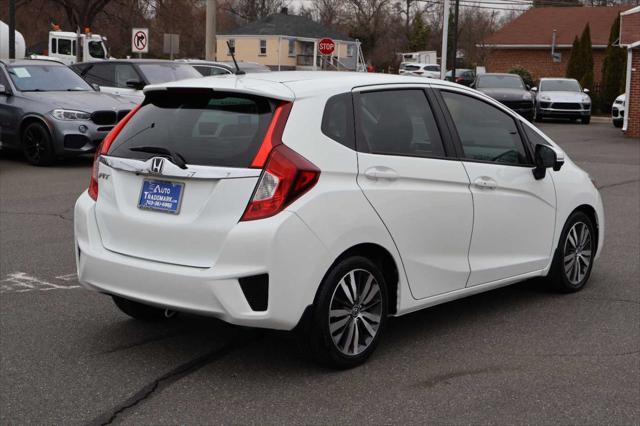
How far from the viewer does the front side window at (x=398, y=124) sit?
523cm

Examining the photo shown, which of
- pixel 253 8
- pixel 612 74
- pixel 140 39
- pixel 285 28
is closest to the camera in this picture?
pixel 140 39

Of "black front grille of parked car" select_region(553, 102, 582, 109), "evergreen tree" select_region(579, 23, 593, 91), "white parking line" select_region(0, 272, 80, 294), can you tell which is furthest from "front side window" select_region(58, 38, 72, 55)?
"white parking line" select_region(0, 272, 80, 294)

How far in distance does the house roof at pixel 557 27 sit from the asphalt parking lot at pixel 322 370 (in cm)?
5110

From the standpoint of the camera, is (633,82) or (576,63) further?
(576,63)

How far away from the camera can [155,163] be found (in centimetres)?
495

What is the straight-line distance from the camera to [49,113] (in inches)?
598

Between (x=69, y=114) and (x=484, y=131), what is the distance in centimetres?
1051

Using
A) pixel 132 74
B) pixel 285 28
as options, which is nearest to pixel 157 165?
pixel 132 74

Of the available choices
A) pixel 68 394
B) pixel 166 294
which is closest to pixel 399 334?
pixel 166 294

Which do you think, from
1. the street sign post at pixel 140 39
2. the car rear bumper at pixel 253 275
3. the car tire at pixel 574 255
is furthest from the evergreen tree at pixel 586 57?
the car rear bumper at pixel 253 275

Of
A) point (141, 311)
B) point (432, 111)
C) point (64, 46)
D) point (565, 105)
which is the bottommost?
point (141, 311)

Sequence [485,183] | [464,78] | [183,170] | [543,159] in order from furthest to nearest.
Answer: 1. [464,78]
2. [543,159]
3. [485,183]
4. [183,170]

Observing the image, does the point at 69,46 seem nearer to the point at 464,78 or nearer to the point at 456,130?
the point at 464,78

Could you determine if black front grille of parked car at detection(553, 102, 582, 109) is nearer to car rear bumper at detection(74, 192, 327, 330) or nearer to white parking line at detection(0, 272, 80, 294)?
white parking line at detection(0, 272, 80, 294)
